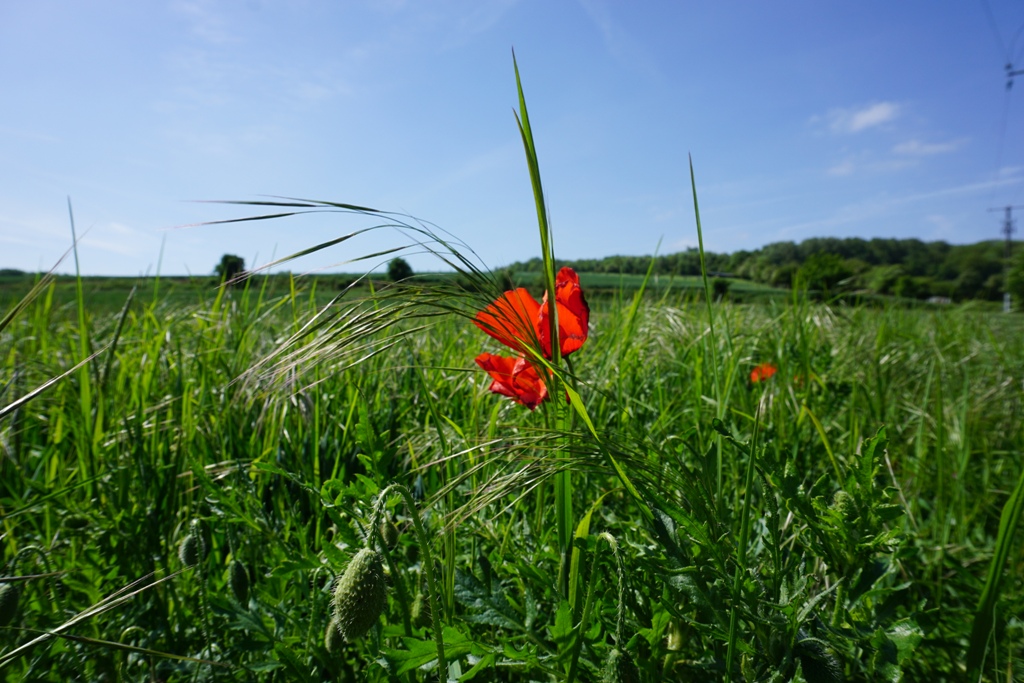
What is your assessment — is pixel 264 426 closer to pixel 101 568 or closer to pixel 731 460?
pixel 101 568

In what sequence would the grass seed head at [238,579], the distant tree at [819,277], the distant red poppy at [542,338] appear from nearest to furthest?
the distant red poppy at [542,338]
the grass seed head at [238,579]
the distant tree at [819,277]

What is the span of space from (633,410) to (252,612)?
1166mm

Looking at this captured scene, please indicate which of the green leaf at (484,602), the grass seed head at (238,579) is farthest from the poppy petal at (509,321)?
the grass seed head at (238,579)

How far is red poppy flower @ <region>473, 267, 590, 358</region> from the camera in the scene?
737 mm

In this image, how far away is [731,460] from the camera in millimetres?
1442

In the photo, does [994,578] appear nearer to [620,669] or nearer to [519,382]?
[620,669]

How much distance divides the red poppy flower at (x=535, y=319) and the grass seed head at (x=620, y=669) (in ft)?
1.23

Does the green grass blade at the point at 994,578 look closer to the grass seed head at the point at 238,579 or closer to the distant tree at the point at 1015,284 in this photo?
the grass seed head at the point at 238,579

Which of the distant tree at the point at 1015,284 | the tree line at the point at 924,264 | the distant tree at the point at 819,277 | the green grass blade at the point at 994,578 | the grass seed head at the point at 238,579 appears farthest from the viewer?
the distant tree at the point at 1015,284

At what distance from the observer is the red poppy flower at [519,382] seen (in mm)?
987

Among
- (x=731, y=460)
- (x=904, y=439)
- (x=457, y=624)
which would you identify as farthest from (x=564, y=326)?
(x=904, y=439)

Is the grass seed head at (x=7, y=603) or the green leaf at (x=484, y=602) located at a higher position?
the grass seed head at (x=7, y=603)

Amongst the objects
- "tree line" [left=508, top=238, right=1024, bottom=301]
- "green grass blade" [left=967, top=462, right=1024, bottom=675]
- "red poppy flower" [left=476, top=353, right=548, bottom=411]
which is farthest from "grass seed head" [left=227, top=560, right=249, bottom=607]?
"tree line" [left=508, top=238, right=1024, bottom=301]

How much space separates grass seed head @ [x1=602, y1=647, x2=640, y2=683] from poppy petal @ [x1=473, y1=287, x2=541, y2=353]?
1.23ft
